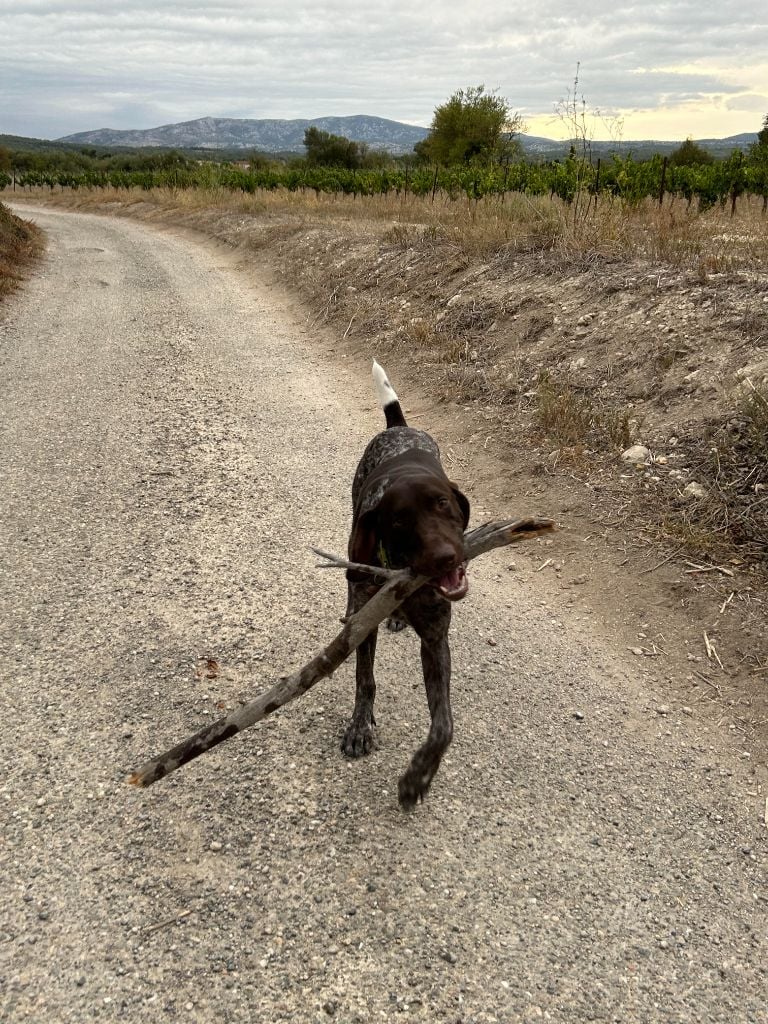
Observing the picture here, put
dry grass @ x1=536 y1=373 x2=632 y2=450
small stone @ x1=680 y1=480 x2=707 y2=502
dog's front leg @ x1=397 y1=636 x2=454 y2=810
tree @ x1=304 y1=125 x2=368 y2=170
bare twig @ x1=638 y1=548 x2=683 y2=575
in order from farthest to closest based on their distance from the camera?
tree @ x1=304 y1=125 x2=368 y2=170 → dry grass @ x1=536 y1=373 x2=632 y2=450 → small stone @ x1=680 y1=480 x2=707 y2=502 → bare twig @ x1=638 y1=548 x2=683 y2=575 → dog's front leg @ x1=397 y1=636 x2=454 y2=810

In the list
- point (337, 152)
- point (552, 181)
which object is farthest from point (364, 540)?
point (337, 152)

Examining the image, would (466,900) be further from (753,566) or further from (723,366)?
(723,366)

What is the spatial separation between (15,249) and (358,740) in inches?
711

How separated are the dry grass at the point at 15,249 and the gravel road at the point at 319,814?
10760 mm

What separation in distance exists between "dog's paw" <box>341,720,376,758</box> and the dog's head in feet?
2.66

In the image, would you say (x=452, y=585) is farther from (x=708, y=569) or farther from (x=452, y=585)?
(x=708, y=569)

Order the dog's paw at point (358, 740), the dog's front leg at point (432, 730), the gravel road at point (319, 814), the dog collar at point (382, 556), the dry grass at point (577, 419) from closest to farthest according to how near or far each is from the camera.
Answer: the gravel road at point (319, 814) < the dog's front leg at point (432, 730) < the dog collar at point (382, 556) < the dog's paw at point (358, 740) < the dry grass at point (577, 419)

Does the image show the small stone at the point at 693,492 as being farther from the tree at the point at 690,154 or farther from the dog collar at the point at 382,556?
the tree at the point at 690,154

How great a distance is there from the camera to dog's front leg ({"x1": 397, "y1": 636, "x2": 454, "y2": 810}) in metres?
2.82

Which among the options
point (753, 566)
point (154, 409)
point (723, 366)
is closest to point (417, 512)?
point (753, 566)

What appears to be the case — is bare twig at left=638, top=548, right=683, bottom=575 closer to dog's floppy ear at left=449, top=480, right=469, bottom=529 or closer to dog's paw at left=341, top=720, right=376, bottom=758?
dog's floppy ear at left=449, top=480, right=469, bottom=529

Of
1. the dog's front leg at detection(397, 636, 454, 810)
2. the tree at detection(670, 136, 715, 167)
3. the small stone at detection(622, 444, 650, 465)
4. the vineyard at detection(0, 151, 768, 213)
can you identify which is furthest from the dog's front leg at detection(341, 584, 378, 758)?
the tree at detection(670, 136, 715, 167)

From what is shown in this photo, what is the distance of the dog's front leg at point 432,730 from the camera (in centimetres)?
282

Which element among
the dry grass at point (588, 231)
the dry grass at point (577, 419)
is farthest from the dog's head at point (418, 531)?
the dry grass at point (588, 231)
